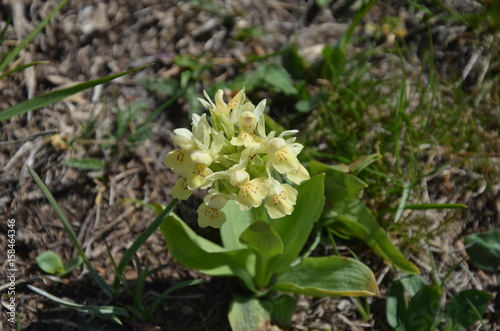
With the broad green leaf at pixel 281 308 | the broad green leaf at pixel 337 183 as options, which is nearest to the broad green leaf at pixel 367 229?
the broad green leaf at pixel 337 183

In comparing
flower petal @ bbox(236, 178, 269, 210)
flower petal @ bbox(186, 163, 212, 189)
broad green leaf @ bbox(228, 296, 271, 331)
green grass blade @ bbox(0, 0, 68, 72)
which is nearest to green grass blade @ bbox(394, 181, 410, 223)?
broad green leaf @ bbox(228, 296, 271, 331)

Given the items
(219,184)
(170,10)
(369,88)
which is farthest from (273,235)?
(170,10)

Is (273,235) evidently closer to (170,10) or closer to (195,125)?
(195,125)

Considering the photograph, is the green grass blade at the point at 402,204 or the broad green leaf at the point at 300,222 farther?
the green grass blade at the point at 402,204

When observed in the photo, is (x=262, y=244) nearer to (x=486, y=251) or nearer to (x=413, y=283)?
(x=413, y=283)

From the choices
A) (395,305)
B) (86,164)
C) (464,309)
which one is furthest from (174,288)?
(464,309)

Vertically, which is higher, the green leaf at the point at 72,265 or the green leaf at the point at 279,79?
the green leaf at the point at 279,79

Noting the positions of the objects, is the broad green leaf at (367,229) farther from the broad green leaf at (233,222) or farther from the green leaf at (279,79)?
the green leaf at (279,79)

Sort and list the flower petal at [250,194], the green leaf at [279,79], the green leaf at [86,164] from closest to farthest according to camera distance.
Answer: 1. the flower petal at [250,194]
2. the green leaf at [86,164]
3. the green leaf at [279,79]
